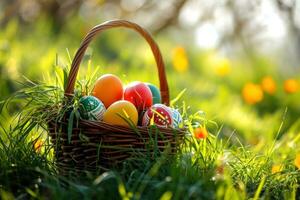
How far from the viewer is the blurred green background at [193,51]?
4594 millimetres

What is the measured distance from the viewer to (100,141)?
91.2 inches

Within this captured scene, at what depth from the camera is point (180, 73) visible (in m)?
5.75

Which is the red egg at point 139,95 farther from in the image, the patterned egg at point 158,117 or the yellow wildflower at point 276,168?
the yellow wildflower at point 276,168

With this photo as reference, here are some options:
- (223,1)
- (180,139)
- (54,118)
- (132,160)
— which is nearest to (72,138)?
(54,118)

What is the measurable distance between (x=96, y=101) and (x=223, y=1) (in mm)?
3177

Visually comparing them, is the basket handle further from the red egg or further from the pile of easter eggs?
the red egg

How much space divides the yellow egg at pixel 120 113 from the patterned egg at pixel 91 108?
0.03m

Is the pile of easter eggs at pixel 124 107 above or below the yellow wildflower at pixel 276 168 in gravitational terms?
above

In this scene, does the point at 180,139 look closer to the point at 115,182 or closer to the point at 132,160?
the point at 132,160

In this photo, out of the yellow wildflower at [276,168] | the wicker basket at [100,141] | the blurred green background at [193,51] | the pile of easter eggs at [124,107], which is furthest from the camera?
the blurred green background at [193,51]

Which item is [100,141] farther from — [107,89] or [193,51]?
[193,51]

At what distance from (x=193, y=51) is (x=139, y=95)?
4.55 meters

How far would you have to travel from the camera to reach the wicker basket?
91.1 inches

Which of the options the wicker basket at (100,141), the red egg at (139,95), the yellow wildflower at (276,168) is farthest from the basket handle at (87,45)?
the yellow wildflower at (276,168)
